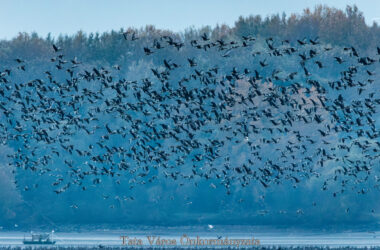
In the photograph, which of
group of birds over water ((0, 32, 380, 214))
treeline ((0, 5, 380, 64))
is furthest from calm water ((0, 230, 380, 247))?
treeline ((0, 5, 380, 64))

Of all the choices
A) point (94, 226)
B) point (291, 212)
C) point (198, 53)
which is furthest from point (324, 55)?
point (94, 226)

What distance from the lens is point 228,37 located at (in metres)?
72.6

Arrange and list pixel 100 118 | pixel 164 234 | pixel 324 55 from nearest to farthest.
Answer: pixel 164 234, pixel 100 118, pixel 324 55

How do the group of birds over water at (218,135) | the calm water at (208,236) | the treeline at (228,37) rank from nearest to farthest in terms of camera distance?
the calm water at (208,236)
the group of birds over water at (218,135)
the treeline at (228,37)

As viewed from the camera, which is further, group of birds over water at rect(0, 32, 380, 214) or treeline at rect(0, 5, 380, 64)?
treeline at rect(0, 5, 380, 64)

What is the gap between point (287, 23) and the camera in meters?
75.5

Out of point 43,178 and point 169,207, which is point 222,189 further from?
point 43,178

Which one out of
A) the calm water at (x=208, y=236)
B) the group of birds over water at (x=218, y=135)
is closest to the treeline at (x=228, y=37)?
the group of birds over water at (x=218, y=135)

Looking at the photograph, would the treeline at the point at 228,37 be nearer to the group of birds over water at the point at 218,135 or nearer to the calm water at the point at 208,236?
the group of birds over water at the point at 218,135

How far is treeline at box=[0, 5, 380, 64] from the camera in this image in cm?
7288

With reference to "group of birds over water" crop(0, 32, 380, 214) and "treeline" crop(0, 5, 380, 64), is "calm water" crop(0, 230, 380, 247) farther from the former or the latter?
"treeline" crop(0, 5, 380, 64)

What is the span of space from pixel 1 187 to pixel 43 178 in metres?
3.98

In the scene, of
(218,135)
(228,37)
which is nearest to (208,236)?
(218,135)

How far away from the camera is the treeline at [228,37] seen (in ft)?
239
